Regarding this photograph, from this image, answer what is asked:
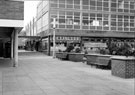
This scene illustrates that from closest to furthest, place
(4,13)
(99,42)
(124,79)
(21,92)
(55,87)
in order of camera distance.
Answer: (21,92), (55,87), (124,79), (4,13), (99,42)

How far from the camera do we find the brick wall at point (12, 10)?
1589 centimetres

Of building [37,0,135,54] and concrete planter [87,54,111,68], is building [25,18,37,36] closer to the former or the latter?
building [37,0,135,54]

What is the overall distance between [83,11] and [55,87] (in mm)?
34854

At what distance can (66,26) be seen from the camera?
41.2 metres

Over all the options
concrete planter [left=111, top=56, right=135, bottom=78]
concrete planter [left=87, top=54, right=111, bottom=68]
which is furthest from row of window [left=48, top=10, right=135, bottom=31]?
concrete planter [left=111, top=56, right=135, bottom=78]

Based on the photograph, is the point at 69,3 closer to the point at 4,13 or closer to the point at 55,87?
the point at 4,13

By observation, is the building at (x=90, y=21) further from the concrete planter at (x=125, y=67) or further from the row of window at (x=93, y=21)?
the concrete planter at (x=125, y=67)

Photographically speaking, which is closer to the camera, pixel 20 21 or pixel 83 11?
pixel 20 21

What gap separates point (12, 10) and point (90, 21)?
28.2 metres

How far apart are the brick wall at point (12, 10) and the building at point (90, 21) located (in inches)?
931

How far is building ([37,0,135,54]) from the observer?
4080cm

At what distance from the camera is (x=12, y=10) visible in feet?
52.9

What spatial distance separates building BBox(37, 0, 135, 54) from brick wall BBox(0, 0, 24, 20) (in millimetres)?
23652

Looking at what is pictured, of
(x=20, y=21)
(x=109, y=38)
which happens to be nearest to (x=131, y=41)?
(x=109, y=38)
